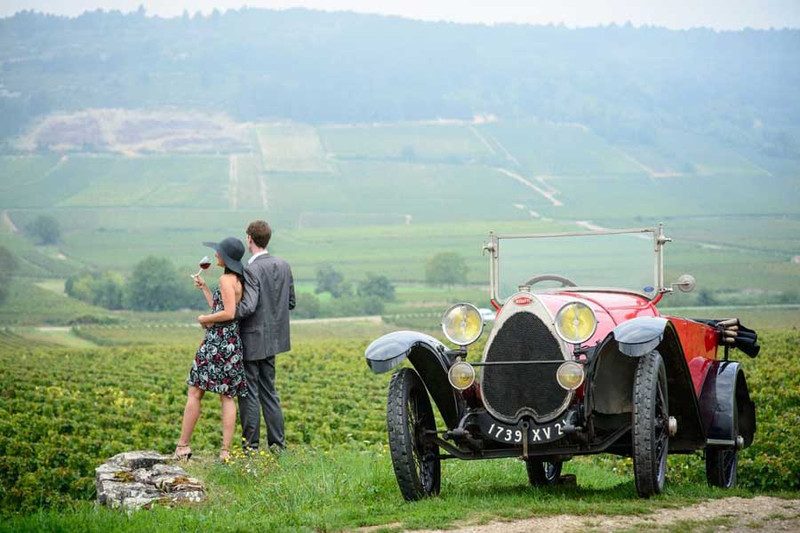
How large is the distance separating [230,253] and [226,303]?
45 cm

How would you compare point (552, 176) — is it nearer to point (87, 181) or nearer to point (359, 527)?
point (87, 181)

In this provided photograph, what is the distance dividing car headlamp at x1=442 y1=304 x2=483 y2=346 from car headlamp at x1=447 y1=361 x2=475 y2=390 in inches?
12.1

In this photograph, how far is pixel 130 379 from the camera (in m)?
23.9

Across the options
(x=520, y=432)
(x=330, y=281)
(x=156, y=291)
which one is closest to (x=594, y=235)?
(x=520, y=432)

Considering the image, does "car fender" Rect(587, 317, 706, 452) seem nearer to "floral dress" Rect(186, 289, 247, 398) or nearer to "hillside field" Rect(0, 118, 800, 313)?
"floral dress" Rect(186, 289, 247, 398)

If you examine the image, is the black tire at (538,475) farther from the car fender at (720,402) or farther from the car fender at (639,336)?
the car fender at (639,336)

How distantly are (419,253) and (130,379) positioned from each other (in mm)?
95185

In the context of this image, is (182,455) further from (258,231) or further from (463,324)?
(463,324)

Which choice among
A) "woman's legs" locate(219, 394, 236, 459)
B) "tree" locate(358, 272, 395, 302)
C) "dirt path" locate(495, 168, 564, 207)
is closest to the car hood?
"woman's legs" locate(219, 394, 236, 459)

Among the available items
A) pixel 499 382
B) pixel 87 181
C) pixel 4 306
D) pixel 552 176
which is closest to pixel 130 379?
pixel 499 382

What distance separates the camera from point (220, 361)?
9.27 metres

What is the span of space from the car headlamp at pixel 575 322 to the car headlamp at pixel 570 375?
23cm

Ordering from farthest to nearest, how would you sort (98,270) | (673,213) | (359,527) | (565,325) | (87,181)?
1. (87,181)
2. (673,213)
3. (98,270)
4. (565,325)
5. (359,527)

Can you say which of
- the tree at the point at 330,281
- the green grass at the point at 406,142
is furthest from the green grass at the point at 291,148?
the tree at the point at 330,281
